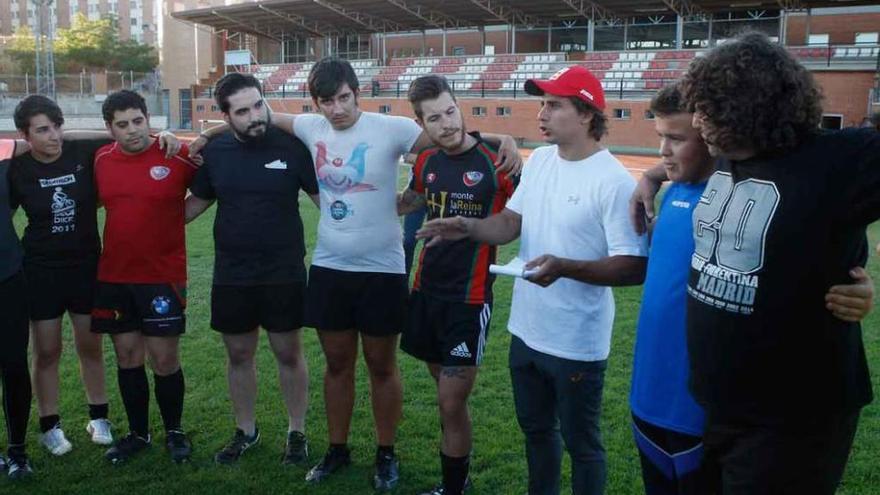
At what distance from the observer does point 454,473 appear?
3959 mm

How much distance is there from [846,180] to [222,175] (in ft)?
11.0

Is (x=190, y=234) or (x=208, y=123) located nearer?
(x=190, y=234)

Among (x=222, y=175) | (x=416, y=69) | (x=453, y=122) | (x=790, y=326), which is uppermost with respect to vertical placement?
(x=416, y=69)

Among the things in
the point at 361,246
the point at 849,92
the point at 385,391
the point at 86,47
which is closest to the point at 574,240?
the point at 361,246

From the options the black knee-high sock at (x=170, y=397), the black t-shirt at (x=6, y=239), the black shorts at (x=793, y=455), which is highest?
the black t-shirt at (x=6, y=239)

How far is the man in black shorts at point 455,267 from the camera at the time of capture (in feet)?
12.6

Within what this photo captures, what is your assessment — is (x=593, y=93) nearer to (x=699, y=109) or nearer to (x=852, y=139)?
(x=699, y=109)

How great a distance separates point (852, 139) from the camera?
204 centimetres

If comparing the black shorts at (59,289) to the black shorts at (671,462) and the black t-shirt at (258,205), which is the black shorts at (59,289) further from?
the black shorts at (671,462)

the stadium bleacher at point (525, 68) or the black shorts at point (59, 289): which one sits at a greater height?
the stadium bleacher at point (525, 68)

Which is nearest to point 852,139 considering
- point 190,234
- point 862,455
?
point 862,455

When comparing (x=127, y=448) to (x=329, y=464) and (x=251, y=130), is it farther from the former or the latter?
(x=251, y=130)

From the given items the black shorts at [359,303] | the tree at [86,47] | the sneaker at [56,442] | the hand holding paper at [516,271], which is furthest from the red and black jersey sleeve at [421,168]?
the tree at [86,47]

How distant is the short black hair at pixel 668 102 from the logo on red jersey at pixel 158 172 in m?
2.97
